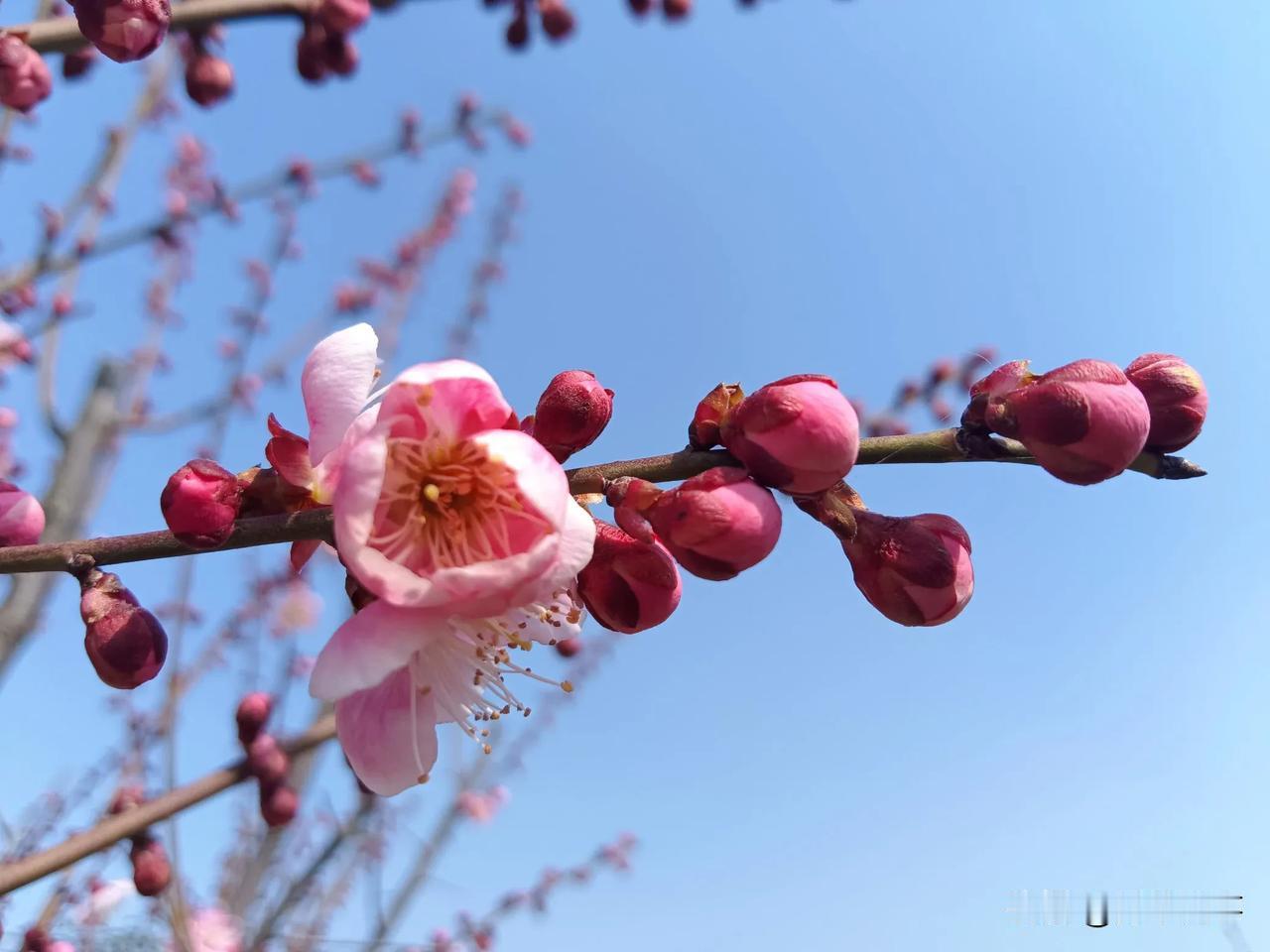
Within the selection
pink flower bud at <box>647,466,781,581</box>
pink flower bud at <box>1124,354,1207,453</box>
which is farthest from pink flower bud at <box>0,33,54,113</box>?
pink flower bud at <box>1124,354,1207,453</box>

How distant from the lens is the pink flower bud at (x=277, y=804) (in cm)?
187

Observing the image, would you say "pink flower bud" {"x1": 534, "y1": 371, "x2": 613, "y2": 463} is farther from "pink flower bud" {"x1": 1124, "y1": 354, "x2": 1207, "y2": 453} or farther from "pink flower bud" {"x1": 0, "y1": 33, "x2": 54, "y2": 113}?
"pink flower bud" {"x1": 0, "y1": 33, "x2": 54, "y2": 113}

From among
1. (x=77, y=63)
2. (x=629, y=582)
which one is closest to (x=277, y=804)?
(x=629, y=582)

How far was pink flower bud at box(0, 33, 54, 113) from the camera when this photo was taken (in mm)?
1692

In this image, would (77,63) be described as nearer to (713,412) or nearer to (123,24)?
(123,24)

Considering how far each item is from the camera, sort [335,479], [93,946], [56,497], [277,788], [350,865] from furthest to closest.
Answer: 1. [350,865]
2. [93,946]
3. [56,497]
4. [277,788]
5. [335,479]

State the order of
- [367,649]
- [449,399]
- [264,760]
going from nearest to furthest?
[367,649] < [449,399] < [264,760]

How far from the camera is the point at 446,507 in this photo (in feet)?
3.79

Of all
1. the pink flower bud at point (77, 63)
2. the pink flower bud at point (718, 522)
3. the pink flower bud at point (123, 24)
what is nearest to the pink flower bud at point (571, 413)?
the pink flower bud at point (718, 522)

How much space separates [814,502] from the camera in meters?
1.19

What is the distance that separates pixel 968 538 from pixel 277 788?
58.8 inches

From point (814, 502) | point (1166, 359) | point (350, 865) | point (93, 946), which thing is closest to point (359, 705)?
point (814, 502)

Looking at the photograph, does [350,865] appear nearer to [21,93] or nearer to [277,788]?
[277,788]

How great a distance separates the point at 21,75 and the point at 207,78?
385mm
